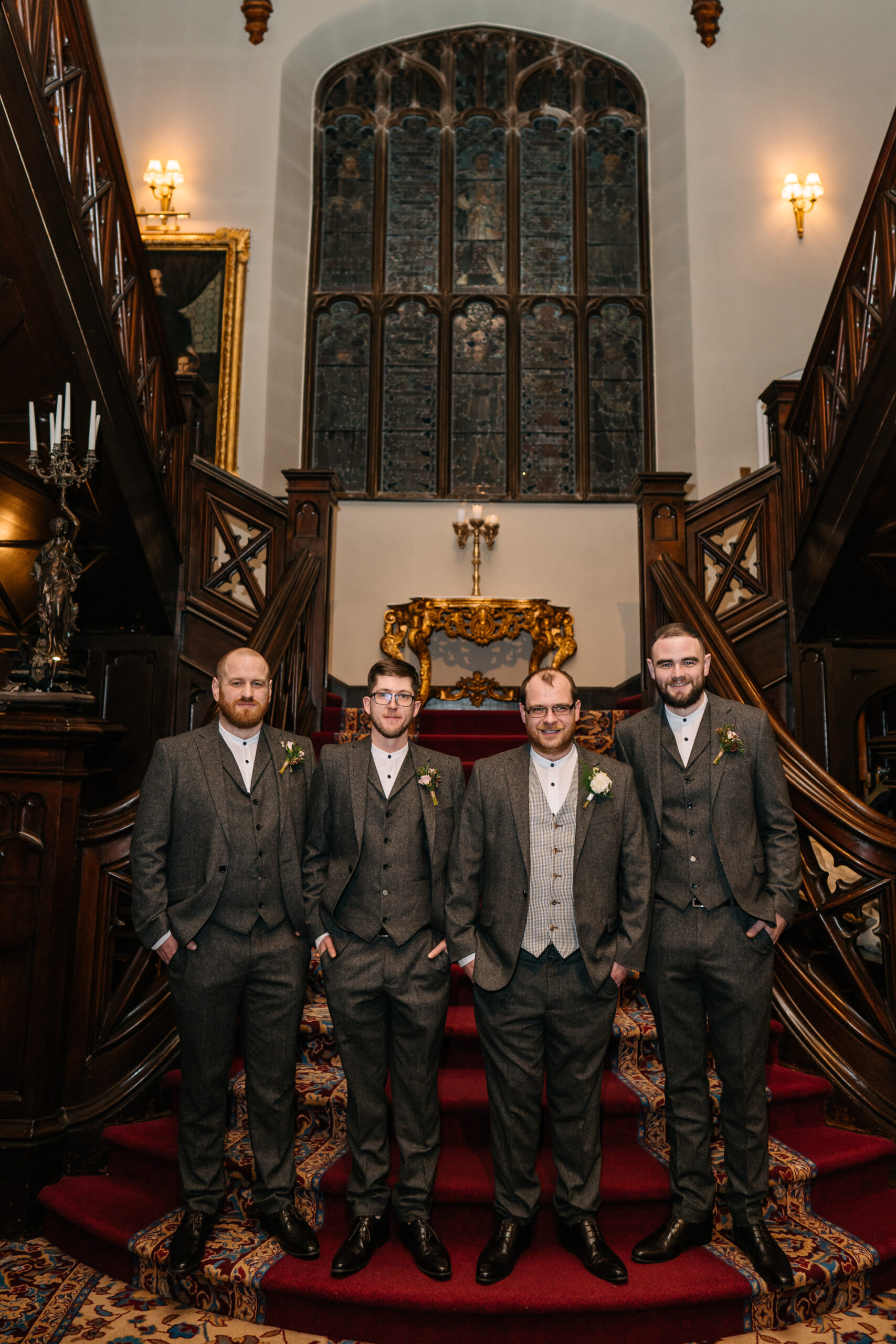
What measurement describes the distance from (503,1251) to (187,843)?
1421mm

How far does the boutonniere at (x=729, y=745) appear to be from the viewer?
2844mm

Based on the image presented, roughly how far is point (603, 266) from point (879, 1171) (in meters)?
8.22

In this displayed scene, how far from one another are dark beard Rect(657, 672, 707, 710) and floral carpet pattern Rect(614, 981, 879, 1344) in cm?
119

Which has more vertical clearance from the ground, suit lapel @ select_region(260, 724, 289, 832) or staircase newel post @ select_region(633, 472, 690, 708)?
staircase newel post @ select_region(633, 472, 690, 708)

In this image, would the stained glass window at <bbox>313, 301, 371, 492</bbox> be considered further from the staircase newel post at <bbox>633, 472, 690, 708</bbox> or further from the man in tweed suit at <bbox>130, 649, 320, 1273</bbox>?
the man in tweed suit at <bbox>130, 649, 320, 1273</bbox>

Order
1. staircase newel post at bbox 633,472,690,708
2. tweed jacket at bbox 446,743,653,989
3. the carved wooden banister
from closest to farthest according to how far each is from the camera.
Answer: tweed jacket at bbox 446,743,653,989
the carved wooden banister
staircase newel post at bbox 633,472,690,708

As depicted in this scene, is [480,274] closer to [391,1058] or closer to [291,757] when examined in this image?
[291,757]

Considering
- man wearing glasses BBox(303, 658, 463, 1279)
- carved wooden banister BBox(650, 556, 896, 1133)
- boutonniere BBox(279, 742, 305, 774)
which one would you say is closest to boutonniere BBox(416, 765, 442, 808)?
man wearing glasses BBox(303, 658, 463, 1279)

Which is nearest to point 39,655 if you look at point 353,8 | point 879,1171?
point 879,1171

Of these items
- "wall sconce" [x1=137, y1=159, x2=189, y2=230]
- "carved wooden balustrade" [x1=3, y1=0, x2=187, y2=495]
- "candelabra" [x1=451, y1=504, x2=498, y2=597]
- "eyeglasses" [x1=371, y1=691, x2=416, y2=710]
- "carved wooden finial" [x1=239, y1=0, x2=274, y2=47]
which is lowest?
"eyeglasses" [x1=371, y1=691, x2=416, y2=710]

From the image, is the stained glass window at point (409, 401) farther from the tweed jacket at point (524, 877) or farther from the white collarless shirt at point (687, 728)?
the tweed jacket at point (524, 877)

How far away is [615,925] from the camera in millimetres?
2812

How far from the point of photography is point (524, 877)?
2.79 metres

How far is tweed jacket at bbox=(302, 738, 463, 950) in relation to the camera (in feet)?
9.38
